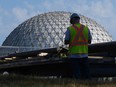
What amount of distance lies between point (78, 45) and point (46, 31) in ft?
359

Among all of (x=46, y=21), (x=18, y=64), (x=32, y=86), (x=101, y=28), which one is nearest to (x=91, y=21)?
(x=101, y=28)

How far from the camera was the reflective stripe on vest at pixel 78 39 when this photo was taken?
13749 millimetres

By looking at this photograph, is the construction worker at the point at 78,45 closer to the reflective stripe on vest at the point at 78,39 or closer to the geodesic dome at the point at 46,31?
the reflective stripe on vest at the point at 78,39

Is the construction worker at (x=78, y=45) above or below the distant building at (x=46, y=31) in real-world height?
below

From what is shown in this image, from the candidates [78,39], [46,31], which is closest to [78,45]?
[78,39]

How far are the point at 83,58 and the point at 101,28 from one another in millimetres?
118900

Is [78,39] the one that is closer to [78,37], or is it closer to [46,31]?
[78,37]

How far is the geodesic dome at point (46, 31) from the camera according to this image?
119188mm

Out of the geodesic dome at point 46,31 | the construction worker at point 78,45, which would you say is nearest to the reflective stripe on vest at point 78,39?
the construction worker at point 78,45

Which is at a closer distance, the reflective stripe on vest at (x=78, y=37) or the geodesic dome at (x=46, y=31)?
the reflective stripe on vest at (x=78, y=37)

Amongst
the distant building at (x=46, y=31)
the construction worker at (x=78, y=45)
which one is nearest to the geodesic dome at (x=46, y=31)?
the distant building at (x=46, y=31)

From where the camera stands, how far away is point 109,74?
722 inches

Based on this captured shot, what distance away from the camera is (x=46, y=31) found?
12319cm

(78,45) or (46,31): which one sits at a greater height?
(46,31)
